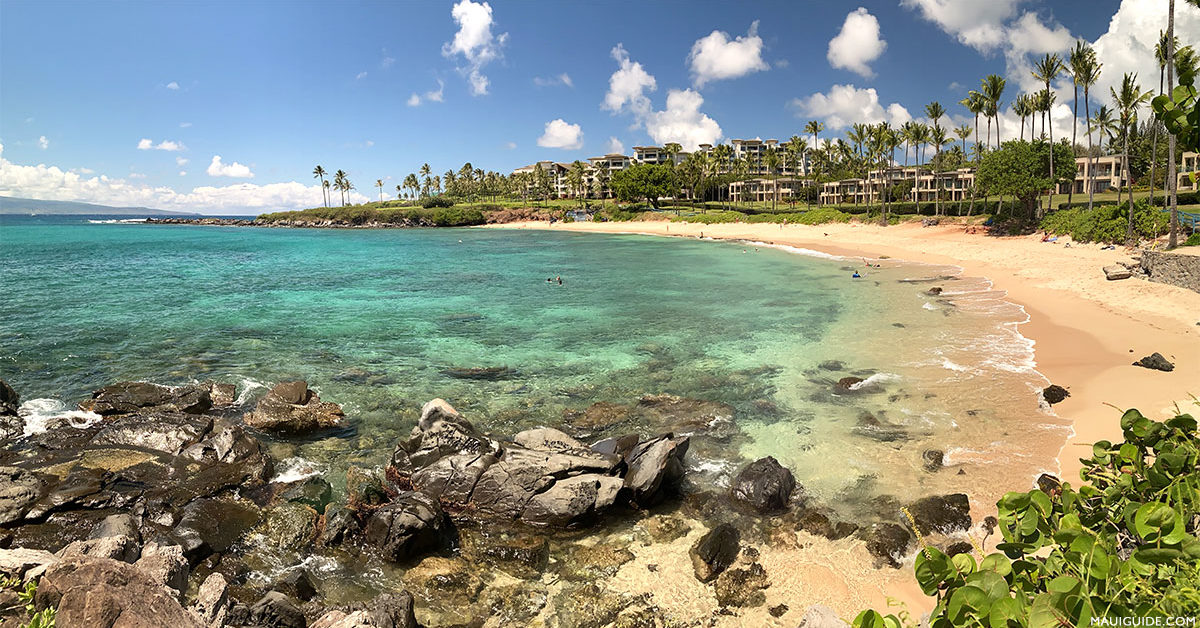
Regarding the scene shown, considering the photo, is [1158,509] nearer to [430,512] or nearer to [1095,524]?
[1095,524]

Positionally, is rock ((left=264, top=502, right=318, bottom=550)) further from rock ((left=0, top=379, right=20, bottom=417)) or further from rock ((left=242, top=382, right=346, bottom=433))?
rock ((left=0, top=379, right=20, bottom=417))

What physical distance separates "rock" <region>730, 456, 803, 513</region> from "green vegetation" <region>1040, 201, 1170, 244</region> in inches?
1827

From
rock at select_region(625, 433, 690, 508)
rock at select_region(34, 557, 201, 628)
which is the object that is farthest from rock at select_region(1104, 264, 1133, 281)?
rock at select_region(34, 557, 201, 628)

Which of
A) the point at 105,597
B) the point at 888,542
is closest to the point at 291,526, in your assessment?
the point at 105,597

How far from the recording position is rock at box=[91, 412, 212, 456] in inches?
575

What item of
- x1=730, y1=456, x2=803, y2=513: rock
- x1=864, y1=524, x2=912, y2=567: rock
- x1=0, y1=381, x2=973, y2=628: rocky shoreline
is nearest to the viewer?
x1=0, y1=381, x2=973, y2=628: rocky shoreline

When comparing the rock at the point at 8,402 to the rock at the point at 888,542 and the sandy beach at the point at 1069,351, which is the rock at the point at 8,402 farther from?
the rock at the point at 888,542

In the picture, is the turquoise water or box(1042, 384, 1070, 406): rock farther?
box(1042, 384, 1070, 406): rock

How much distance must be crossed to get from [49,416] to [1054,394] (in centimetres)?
2862

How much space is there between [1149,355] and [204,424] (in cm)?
2867

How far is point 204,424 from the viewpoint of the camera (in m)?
15.6

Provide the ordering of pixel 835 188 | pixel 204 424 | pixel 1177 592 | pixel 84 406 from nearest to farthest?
1. pixel 1177 592
2. pixel 204 424
3. pixel 84 406
4. pixel 835 188

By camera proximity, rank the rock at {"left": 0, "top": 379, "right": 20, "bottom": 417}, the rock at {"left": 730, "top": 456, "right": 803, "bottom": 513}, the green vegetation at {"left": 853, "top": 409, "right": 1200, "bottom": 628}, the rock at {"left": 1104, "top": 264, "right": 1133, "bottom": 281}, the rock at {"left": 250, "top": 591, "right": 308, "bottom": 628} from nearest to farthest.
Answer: the green vegetation at {"left": 853, "top": 409, "right": 1200, "bottom": 628} < the rock at {"left": 250, "top": 591, "right": 308, "bottom": 628} < the rock at {"left": 730, "top": 456, "right": 803, "bottom": 513} < the rock at {"left": 0, "top": 379, "right": 20, "bottom": 417} < the rock at {"left": 1104, "top": 264, "right": 1133, "bottom": 281}

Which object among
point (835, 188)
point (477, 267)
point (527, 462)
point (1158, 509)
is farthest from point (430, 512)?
point (835, 188)
